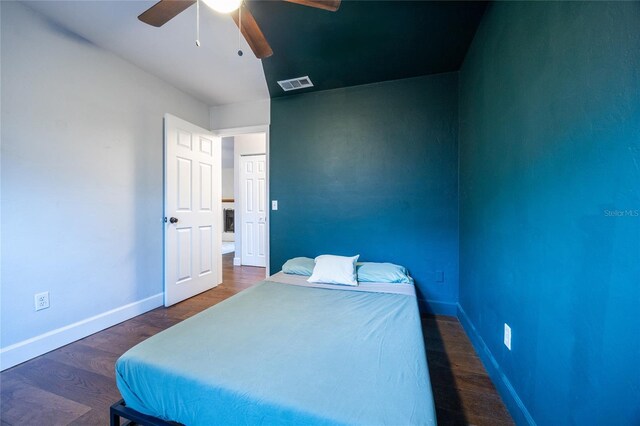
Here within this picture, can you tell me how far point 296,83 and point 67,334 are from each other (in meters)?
3.07

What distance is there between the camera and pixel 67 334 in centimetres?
192

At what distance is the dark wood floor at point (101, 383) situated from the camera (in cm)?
125

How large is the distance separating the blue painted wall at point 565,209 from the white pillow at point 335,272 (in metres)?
1.01

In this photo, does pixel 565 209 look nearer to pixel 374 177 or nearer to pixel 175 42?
pixel 374 177

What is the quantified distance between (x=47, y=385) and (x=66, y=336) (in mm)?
558

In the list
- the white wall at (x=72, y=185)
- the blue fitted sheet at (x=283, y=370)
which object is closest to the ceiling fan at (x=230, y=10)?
the white wall at (x=72, y=185)

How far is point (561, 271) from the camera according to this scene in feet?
3.03

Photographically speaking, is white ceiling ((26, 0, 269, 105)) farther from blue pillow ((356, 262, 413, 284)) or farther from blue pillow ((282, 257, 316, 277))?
blue pillow ((356, 262, 413, 284))

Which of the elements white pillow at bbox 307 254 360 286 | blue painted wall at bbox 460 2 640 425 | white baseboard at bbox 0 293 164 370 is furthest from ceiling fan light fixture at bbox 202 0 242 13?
white baseboard at bbox 0 293 164 370

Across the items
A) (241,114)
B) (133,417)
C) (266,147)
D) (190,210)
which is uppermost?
(241,114)

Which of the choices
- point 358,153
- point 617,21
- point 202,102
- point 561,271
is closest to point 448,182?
point 358,153

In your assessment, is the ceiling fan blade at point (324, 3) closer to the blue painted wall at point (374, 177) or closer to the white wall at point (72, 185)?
the blue painted wall at point (374, 177)

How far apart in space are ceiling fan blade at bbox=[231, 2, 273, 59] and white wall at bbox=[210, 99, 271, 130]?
52.2 inches

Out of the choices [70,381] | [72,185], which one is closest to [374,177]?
[72,185]
